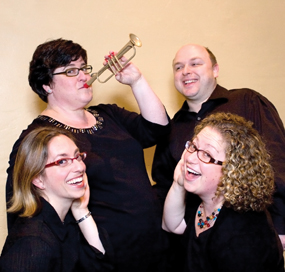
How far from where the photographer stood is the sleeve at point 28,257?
1.34 m

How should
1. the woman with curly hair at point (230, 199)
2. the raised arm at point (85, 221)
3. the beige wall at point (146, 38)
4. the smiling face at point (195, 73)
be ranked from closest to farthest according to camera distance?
the woman with curly hair at point (230, 199), the raised arm at point (85, 221), the smiling face at point (195, 73), the beige wall at point (146, 38)

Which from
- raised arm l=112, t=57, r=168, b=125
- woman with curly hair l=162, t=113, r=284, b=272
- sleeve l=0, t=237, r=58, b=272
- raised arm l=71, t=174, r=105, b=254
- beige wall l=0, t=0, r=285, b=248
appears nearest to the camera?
sleeve l=0, t=237, r=58, b=272

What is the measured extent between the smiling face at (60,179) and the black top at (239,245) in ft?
1.84

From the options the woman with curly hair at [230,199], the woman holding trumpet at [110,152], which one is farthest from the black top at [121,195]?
the woman with curly hair at [230,199]

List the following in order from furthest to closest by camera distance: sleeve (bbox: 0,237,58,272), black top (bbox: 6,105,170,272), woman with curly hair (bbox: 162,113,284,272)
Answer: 1. black top (bbox: 6,105,170,272)
2. woman with curly hair (bbox: 162,113,284,272)
3. sleeve (bbox: 0,237,58,272)

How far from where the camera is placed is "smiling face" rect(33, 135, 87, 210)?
1576mm

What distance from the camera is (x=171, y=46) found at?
275 centimetres

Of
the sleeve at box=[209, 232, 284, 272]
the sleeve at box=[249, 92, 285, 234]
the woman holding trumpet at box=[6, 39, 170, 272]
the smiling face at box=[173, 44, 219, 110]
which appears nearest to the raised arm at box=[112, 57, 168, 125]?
the woman holding trumpet at box=[6, 39, 170, 272]

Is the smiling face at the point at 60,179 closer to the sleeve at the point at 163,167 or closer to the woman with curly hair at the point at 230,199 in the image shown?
the woman with curly hair at the point at 230,199

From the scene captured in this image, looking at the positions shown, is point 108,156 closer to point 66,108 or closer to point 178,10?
point 66,108

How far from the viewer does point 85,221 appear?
1.72 m

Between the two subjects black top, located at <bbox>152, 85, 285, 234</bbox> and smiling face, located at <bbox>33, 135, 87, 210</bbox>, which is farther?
black top, located at <bbox>152, 85, 285, 234</bbox>

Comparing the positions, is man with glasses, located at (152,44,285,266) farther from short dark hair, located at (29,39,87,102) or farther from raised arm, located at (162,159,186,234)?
short dark hair, located at (29,39,87,102)

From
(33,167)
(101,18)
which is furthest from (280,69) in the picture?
(33,167)
